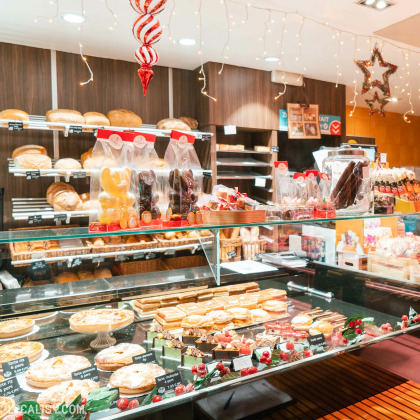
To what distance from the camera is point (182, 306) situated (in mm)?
2016

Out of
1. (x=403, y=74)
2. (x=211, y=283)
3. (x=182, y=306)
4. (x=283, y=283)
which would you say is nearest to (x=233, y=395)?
(x=182, y=306)

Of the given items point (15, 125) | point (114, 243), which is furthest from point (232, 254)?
point (15, 125)

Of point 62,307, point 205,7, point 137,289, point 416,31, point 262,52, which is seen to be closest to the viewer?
point 62,307

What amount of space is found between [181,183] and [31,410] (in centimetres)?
93

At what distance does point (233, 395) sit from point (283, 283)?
43.3 inches

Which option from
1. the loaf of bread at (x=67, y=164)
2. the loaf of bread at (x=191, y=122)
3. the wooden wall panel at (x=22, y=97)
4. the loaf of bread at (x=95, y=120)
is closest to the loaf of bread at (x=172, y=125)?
the loaf of bread at (x=191, y=122)

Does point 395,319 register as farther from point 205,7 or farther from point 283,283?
point 205,7

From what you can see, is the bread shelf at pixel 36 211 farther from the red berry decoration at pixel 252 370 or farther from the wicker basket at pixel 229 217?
the red berry decoration at pixel 252 370

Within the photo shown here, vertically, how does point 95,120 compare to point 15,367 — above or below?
above

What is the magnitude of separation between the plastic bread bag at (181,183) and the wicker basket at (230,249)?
0.42 meters

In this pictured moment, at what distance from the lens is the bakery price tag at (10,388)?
127cm

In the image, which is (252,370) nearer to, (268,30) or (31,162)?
(31,162)

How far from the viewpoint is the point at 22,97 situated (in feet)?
13.6

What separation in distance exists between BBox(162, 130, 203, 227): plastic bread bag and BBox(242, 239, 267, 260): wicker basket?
1.91ft
